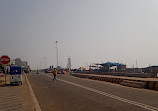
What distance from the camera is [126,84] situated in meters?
21.5

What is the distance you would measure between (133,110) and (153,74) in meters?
30.8

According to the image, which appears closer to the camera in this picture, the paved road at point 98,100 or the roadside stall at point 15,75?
the paved road at point 98,100

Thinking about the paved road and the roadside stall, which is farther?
the roadside stall

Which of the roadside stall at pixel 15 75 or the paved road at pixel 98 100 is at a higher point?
the roadside stall at pixel 15 75

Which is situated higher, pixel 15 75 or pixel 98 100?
pixel 15 75

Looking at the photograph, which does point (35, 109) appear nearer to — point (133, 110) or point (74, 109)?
point (74, 109)

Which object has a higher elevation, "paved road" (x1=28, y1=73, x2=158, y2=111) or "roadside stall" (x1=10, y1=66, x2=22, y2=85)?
"roadside stall" (x1=10, y1=66, x2=22, y2=85)

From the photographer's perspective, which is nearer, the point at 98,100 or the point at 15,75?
the point at 98,100

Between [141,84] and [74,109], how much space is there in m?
12.3

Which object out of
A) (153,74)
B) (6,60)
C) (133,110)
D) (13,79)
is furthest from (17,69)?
(153,74)

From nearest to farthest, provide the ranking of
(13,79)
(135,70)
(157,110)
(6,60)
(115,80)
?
(157,110) < (6,60) < (13,79) < (115,80) < (135,70)

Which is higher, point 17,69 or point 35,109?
point 17,69

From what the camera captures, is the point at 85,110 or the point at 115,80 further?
the point at 115,80

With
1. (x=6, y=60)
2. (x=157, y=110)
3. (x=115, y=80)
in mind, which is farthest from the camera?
(x=115, y=80)
